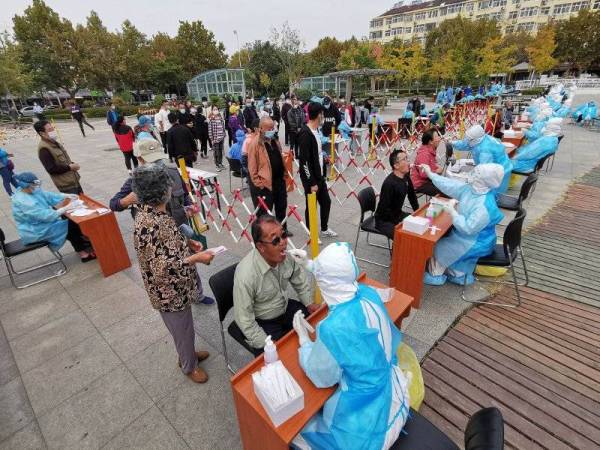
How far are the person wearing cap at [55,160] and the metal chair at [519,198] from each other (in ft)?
24.8

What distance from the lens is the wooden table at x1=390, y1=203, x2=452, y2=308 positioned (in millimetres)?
3376

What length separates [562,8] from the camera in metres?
47.6

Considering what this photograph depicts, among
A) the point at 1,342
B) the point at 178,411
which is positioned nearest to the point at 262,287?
the point at 178,411

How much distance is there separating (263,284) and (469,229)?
253cm

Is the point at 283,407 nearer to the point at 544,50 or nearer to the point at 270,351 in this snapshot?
the point at 270,351

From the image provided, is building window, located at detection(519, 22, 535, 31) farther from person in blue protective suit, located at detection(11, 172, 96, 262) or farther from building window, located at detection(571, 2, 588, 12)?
person in blue protective suit, located at detection(11, 172, 96, 262)

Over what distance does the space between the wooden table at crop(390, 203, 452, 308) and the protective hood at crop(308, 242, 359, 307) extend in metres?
2.03

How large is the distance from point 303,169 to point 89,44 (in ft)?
143

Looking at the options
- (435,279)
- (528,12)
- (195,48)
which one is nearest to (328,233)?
(435,279)

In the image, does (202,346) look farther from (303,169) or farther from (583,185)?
(583,185)

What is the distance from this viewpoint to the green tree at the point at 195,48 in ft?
144

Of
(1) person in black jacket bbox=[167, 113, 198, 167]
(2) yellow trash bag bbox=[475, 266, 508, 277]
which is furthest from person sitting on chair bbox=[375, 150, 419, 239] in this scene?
(1) person in black jacket bbox=[167, 113, 198, 167]

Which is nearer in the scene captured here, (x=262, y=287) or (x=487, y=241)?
(x=262, y=287)

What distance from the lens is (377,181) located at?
8258mm
